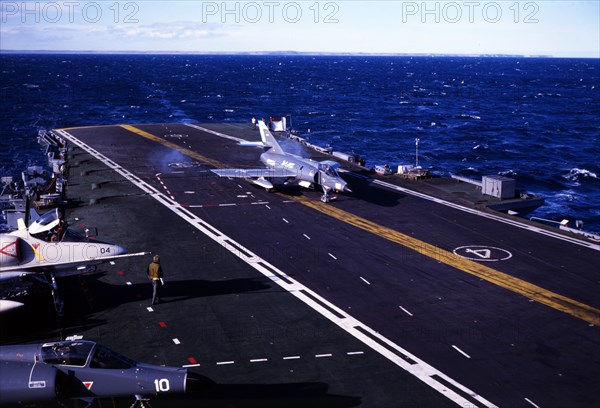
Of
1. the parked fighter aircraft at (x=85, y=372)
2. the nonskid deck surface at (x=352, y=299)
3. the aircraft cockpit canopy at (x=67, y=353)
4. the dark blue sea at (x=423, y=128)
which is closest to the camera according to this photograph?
the parked fighter aircraft at (x=85, y=372)

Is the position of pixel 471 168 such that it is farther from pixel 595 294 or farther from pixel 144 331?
pixel 144 331

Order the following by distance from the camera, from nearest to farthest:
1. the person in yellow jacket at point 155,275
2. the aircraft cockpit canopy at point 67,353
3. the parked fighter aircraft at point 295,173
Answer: the aircraft cockpit canopy at point 67,353, the person in yellow jacket at point 155,275, the parked fighter aircraft at point 295,173

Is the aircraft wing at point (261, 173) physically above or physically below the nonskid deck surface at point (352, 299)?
above

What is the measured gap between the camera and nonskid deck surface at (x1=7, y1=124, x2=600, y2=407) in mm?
22547

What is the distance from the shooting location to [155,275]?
28.5 metres

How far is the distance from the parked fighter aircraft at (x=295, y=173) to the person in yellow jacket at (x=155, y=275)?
22.3 metres

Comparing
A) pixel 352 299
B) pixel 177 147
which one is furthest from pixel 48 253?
pixel 177 147

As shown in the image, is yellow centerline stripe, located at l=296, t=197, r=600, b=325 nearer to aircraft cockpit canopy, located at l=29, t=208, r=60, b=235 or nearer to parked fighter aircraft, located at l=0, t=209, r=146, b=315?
parked fighter aircraft, located at l=0, t=209, r=146, b=315

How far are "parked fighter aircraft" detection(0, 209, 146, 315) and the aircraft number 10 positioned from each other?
8534 millimetres

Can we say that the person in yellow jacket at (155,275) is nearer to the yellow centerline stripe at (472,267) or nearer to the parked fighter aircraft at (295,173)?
the yellow centerline stripe at (472,267)

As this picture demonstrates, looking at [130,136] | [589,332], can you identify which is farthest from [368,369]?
[130,136]

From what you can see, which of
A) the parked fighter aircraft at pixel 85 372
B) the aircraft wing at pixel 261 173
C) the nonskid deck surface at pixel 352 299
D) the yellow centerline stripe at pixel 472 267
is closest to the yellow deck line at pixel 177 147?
the aircraft wing at pixel 261 173

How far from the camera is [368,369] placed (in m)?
23.1

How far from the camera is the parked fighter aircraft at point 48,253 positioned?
1033 inches
